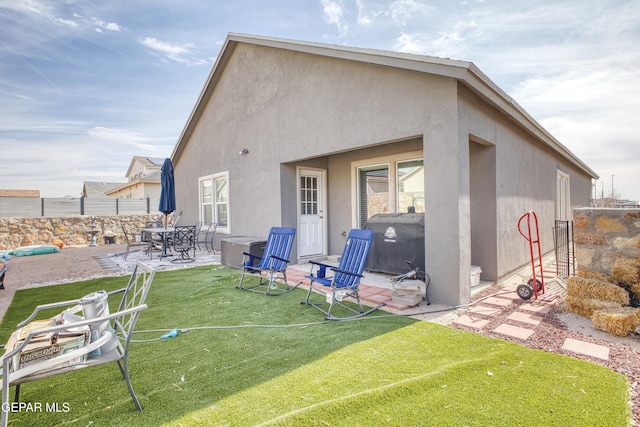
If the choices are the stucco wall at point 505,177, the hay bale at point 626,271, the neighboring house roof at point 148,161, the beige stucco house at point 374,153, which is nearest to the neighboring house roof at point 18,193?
the neighboring house roof at point 148,161

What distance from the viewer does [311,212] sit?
8.06 metres

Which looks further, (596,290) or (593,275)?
(593,275)

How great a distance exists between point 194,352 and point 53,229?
14502mm

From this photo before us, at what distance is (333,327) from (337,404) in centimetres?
151

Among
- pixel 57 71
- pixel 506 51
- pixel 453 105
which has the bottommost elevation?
pixel 453 105

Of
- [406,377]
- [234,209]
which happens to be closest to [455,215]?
[406,377]

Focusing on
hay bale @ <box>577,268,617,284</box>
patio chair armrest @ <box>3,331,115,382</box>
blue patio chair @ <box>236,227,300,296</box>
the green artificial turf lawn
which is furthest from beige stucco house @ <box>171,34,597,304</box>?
patio chair armrest @ <box>3,331,115,382</box>

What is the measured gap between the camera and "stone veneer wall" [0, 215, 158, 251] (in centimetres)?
1233

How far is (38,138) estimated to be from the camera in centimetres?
1798

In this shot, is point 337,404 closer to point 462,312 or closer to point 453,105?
point 462,312

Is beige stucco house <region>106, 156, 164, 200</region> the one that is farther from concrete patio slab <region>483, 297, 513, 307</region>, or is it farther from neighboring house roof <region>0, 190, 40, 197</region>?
concrete patio slab <region>483, 297, 513, 307</region>

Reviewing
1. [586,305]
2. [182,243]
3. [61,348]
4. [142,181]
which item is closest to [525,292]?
[586,305]

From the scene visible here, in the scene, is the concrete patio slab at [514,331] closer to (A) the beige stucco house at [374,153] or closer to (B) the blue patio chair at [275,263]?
(A) the beige stucco house at [374,153]

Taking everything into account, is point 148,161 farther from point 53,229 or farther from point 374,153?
point 374,153
